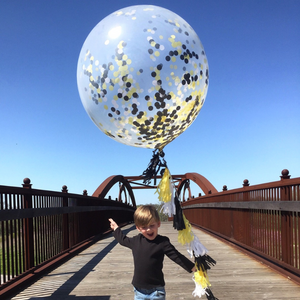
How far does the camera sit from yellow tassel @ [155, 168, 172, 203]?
9.27 ft

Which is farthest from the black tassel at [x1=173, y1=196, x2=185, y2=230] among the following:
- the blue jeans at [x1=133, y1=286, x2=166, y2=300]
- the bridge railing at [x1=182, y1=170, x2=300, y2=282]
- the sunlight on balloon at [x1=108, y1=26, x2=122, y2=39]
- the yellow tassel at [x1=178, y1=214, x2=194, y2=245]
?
the bridge railing at [x1=182, y1=170, x2=300, y2=282]

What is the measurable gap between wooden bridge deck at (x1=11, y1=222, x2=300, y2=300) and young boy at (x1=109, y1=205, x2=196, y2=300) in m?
1.28

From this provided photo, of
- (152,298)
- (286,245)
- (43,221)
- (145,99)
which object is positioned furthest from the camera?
(43,221)

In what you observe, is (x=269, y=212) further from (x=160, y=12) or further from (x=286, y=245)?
(x=160, y=12)

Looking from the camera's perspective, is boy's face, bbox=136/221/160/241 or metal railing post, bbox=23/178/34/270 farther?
metal railing post, bbox=23/178/34/270

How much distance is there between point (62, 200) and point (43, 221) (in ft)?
2.97

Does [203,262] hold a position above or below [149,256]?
below

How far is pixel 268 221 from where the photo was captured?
4.98m

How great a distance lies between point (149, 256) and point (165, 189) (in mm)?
617

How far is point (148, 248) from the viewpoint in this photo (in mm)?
2477

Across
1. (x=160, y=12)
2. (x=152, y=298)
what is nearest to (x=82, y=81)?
(x=160, y=12)

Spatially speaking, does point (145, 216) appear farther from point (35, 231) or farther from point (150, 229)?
point (35, 231)

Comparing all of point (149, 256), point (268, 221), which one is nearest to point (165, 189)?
point (149, 256)

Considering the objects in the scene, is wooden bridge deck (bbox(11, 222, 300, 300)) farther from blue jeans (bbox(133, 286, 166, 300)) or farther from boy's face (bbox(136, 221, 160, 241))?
boy's face (bbox(136, 221, 160, 241))
